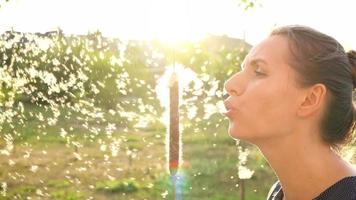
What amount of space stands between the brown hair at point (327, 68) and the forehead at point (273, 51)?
2cm

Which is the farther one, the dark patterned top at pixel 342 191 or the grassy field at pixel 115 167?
the grassy field at pixel 115 167

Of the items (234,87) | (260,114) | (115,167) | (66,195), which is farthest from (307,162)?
(115,167)

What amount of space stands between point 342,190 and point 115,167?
1317 cm

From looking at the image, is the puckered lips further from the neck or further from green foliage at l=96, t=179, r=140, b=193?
green foliage at l=96, t=179, r=140, b=193

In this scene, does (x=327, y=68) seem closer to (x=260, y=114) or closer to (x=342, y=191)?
(x=260, y=114)

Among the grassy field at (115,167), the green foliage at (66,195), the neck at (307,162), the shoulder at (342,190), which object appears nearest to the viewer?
the shoulder at (342,190)

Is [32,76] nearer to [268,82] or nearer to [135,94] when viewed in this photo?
[135,94]

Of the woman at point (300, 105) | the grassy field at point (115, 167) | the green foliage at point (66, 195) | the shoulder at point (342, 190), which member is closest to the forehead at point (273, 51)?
the woman at point (300, 105)

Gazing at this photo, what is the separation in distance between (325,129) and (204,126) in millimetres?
19302

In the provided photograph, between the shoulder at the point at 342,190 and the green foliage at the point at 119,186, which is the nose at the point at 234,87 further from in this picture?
the green foliage at the point at 119,186

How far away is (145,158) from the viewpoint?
1645 cm

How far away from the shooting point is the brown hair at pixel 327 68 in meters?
2.20

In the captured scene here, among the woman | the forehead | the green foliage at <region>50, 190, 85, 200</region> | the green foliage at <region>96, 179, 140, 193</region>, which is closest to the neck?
the woman

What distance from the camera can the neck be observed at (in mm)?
2230
